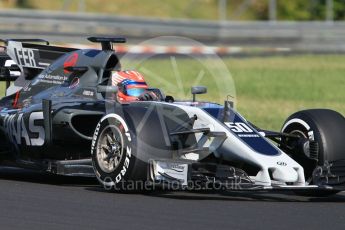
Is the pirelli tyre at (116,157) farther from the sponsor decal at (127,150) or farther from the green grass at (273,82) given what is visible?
the green grass at (273,82)

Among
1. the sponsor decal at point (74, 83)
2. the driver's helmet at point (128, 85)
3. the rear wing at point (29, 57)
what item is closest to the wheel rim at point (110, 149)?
the driver's helmet at point (128, 85)

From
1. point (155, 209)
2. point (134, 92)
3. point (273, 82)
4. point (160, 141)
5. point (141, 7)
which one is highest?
point (141, 7)

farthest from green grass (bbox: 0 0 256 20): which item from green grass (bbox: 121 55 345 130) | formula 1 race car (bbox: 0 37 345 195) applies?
formula 1 race car (bbox: 0 37 345 195)

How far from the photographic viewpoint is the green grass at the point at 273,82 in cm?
2039

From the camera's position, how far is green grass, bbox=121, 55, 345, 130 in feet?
66.9

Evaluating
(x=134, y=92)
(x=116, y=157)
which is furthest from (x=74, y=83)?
(x=116, y=157)

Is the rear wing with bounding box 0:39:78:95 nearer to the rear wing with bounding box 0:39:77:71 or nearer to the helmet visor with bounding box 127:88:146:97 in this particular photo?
the rear wing with bounding box 0:39:77:71

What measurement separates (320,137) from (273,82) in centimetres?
1799

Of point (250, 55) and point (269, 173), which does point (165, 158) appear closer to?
point (269, 173)

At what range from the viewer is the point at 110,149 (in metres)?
10.4

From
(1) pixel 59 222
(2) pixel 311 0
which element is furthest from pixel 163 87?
(2) pixel 311 0

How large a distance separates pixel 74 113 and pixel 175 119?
51.3 inches

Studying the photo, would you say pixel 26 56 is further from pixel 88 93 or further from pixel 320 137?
pixel 320 137

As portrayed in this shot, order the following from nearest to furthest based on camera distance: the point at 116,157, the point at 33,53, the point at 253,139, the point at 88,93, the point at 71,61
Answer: the point at 253,139 → the point at 116,157 → the point at 88,93 → the point at 71,61 → the point at 33,53
